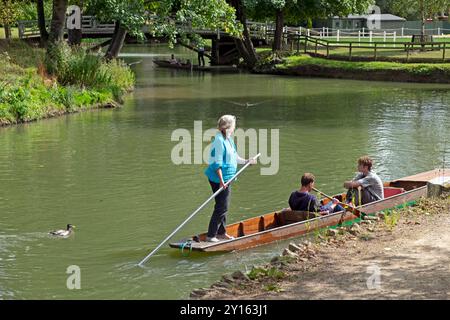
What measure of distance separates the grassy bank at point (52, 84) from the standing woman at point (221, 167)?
47.9ft

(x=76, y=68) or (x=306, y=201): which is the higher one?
(x=76, y=68)

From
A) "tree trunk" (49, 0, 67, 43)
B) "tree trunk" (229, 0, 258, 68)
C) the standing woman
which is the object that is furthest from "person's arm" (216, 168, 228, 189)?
"tree trunk" (229, 0, 258, 68)

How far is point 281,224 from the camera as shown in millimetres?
12469

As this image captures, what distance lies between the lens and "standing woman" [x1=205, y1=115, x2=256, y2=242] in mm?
10508

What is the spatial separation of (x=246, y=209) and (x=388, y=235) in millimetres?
4197

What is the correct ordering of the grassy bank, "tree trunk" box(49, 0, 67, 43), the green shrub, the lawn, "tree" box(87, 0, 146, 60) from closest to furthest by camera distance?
the grassy bank
the green shrub
"tree" box(87, 0, 146, 60)
"tree trunk" box(49, 0, 67, 43)
the lawn

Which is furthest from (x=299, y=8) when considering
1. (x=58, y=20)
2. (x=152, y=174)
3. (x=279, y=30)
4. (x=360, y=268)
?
(x=360, y=268)

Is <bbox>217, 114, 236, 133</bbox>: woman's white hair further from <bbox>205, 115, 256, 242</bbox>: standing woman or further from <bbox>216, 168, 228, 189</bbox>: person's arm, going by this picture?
<bbox>216, 168, 228, 189</bbox>: person's arm

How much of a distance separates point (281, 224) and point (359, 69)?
104ft

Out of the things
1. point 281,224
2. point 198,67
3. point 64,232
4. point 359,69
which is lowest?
point 64,232

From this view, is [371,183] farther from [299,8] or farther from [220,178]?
[299,8]

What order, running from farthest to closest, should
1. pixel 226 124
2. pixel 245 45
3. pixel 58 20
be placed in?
pixel 245 45 < pixel 58 20 < pixel 226 124

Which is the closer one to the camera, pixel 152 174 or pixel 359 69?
pixel 152 174

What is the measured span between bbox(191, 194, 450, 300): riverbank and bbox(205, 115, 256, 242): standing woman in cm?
143
